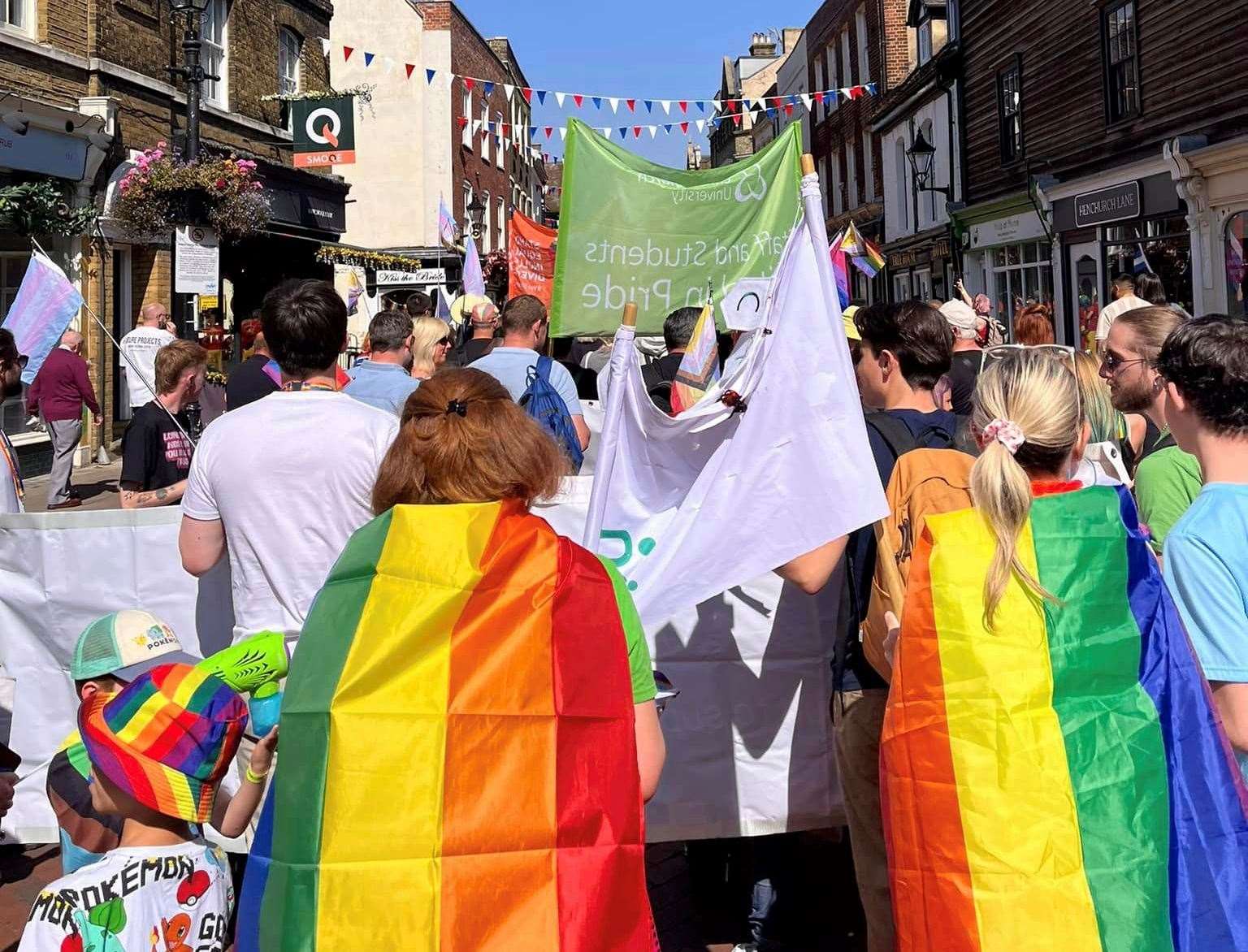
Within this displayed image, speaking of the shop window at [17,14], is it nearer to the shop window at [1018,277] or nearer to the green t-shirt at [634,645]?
the green t-shirt at [634,645]

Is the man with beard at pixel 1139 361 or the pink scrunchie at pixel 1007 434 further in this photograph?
the man with beard at pixel 1139 361

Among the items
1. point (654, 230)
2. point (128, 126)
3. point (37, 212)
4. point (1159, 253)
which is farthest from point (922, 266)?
point (654, 230)

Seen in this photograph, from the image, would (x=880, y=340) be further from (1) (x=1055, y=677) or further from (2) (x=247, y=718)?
(2) (x=247, y=718)

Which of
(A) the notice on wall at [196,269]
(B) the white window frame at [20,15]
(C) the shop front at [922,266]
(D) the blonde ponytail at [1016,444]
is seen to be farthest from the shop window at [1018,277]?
(D) the blonde ponytail at [1016,444]

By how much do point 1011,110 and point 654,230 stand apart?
20044mm

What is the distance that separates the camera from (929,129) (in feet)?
97.7

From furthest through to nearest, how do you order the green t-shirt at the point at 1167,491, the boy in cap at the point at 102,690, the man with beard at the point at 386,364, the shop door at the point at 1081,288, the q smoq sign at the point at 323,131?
the shop door at the point at 1081,288 → the q smoq sign at the point at 323,131 → the man with beard at the point at 386,364 → the green t-shirt at the point at 1167,491 → the boy in cap at the point at 102,690

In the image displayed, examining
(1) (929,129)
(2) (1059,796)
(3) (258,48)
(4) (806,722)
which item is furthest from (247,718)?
(1) (929,129)

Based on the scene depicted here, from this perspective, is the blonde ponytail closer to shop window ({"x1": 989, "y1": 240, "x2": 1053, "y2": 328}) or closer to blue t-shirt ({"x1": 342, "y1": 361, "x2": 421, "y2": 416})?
blue t-shirt ({"x1": 342, "y1": 361, "x2": 421, "y2": 416})

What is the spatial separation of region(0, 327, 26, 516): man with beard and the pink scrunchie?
3383mm

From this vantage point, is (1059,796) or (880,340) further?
(880,340)

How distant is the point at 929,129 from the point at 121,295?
2015cm

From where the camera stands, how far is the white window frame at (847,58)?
123ft

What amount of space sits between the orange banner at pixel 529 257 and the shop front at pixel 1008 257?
530 inches
